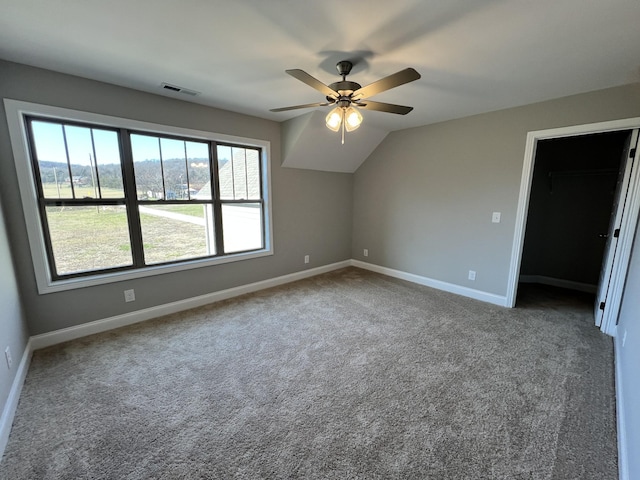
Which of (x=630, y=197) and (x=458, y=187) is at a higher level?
(x=458, y=187)

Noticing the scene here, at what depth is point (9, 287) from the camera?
2027mm

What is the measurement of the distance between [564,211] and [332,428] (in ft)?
15.2

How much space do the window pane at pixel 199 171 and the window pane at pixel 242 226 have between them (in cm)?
32

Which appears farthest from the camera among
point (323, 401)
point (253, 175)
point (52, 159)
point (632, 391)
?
point (253, 175)

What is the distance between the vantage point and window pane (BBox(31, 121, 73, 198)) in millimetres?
2361

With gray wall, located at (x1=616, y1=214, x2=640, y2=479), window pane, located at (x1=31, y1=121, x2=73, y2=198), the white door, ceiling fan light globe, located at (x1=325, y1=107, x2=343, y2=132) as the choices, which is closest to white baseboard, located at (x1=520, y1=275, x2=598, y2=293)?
the white door

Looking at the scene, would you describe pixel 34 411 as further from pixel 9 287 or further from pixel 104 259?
pixel 104 259

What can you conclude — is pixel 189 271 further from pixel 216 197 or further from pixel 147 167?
pixel 147 167

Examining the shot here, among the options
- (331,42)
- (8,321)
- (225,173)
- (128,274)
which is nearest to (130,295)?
(128,274)

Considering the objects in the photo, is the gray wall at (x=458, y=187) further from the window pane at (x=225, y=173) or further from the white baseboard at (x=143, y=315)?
the window pane at (x=225, y=173)

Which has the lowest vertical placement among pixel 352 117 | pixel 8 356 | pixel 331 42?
pixel 8 356

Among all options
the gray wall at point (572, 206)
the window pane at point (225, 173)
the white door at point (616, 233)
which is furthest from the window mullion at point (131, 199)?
the gray wall at point (572, 206)

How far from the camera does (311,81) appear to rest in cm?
178

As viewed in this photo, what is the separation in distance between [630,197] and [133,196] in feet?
16.4
